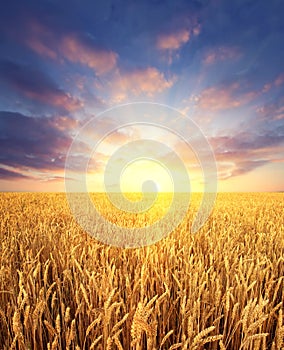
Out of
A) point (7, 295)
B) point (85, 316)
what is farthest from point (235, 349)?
point (7, 295)

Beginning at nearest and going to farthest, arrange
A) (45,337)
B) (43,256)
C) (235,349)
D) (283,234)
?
(235,349)
(45,337)
(43,256)
(283,234)

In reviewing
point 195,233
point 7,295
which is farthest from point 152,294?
point 195,233

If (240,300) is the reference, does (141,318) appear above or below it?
above

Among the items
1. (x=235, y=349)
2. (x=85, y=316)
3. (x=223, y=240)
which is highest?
(x=223, y=240)

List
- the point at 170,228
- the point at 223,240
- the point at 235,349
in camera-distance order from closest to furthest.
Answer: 1. the point at 235,349
2. the point at 223,240
3. the point at 170,228

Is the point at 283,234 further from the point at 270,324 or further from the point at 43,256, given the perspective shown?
the point at 43,256

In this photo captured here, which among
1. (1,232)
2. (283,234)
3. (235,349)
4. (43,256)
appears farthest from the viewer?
(1,232)

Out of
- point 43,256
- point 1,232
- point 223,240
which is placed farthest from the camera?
point 1,232

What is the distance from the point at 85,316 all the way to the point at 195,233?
2.53 m

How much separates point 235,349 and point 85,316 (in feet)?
3.30

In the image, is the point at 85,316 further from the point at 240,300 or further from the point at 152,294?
the point at 240,300

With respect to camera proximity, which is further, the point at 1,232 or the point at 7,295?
the point at 1,232

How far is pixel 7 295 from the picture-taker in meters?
2.12

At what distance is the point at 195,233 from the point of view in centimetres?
411
